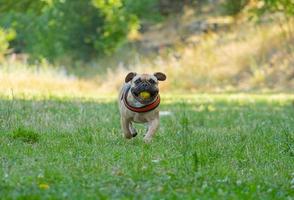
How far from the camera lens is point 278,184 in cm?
609

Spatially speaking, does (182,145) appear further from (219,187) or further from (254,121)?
(254,121)

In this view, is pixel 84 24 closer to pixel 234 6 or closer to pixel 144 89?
pixel 234 6

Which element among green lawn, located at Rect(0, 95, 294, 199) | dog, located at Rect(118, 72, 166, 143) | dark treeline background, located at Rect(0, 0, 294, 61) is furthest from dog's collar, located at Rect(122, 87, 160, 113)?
dark treeline background, located at Rect(0, 0, 294, 61)

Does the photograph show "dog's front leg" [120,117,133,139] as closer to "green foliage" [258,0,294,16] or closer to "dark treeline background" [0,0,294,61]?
"green foliage" [258,0,294,16]

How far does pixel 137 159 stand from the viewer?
6867 mm

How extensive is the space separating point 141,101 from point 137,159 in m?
1.32

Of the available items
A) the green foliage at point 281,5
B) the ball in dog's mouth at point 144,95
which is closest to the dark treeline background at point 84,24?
the green foliage at point 281,5

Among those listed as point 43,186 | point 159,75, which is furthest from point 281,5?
point 43,186

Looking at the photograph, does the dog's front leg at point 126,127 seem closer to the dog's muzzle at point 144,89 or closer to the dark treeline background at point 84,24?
the dog's muzzle at point 144,89

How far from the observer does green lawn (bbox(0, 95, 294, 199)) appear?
5.53 m

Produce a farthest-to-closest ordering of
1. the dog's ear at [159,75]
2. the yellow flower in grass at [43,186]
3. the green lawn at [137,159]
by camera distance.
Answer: the dog's ear at [159,75]
the green lawn at [137,159]
the yellow flower in grass at [43,186]

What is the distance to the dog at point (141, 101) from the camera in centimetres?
795

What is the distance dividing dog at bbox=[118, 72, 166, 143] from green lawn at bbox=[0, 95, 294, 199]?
0.78 feet

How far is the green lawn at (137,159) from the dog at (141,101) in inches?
9.3
